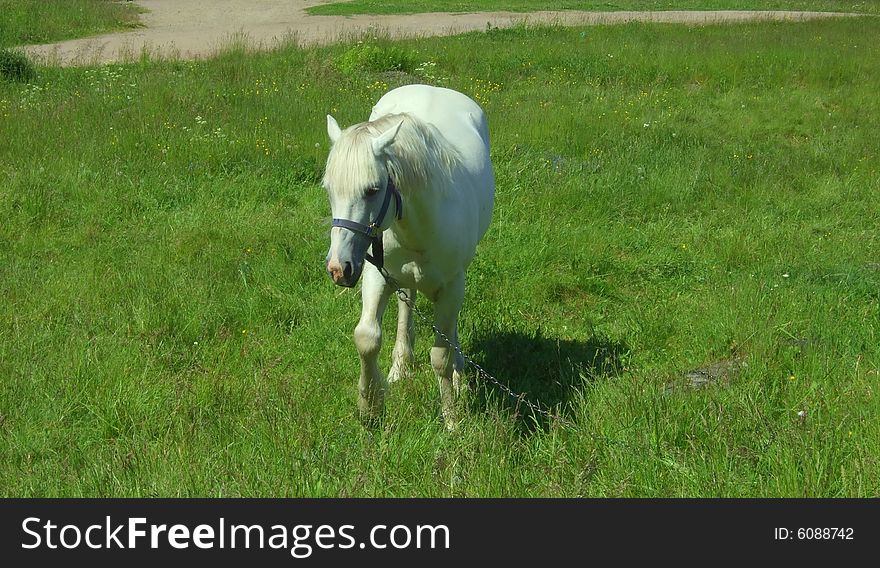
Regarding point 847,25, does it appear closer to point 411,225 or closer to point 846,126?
point 846,126

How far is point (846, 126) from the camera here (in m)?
11.9

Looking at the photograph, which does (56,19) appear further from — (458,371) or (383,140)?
(383,140)

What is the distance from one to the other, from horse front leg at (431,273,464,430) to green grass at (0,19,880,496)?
0.14 m

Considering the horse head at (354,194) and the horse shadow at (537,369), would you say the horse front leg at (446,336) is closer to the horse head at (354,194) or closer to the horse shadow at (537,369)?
the horse shadow at (537,369)

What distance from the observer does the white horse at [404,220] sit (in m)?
3.71

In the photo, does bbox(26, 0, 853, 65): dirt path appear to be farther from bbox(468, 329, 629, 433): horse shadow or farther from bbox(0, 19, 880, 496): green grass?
bbox(468, 329, 629, 433): horse shadow

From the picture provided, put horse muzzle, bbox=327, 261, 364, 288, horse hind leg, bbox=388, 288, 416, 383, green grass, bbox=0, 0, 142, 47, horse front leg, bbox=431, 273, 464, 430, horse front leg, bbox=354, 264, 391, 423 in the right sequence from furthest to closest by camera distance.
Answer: green grass, bbox=0, 0, 142, 47, horse hind leg, bbox=388, 288, 416, 383, horse front leg, bbox=431, 273, 464, 430, horse front leg, bbox=354, 264, 391, 423, horse muzzle, bbox=327, 261, 364, 288

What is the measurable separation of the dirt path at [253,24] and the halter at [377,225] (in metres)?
12.3

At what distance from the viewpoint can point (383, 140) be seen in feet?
12.3

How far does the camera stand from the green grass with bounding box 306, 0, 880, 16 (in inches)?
1088

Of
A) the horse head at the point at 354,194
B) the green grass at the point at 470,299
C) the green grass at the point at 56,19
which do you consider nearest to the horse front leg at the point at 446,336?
the green grass at the point at 470,299

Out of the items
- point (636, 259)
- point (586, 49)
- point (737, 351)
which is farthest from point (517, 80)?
point (737, 351)

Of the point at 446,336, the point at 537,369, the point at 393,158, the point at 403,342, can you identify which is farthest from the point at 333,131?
the point at 537,369

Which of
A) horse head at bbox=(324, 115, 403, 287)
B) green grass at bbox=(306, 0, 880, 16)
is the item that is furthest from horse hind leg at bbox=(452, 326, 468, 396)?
green grass at bbox=(306, 0, 880, 16)
